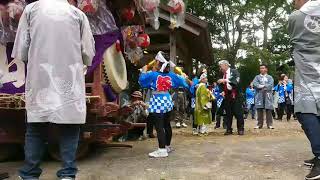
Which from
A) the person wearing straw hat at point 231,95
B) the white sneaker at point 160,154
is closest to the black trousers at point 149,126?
the person wearing straw hat at point 231,95

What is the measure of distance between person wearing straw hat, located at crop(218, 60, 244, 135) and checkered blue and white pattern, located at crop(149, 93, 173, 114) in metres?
4.04

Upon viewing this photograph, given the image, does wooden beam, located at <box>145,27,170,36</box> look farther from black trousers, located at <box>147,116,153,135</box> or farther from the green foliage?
the green foliage

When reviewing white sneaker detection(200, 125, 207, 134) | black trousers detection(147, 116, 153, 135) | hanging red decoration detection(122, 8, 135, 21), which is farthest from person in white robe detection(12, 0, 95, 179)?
white sneaker detection(200, 125, 207, 134)

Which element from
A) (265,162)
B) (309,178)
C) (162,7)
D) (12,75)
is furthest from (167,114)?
(162,7)

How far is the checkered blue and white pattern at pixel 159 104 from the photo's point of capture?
7359 millimetres

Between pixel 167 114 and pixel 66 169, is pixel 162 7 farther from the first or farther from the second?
pixel 66 169

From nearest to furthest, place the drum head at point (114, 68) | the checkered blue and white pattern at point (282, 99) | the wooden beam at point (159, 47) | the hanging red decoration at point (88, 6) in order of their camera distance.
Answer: the hanging red decoration at point (88, 6), the drum head at point (114, 68), the wooden beam at point (159, 47), the checkered blue and white pattern at point (282, 99)

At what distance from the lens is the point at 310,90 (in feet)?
17.3

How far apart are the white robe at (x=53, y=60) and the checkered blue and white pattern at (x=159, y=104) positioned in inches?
109

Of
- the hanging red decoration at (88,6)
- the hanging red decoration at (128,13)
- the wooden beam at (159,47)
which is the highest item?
the wooden beam at (159,47)

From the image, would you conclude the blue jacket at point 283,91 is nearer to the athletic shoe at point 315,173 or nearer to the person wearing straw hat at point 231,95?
the person wearing straw hat at point 231,95

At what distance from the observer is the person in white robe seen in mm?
4416

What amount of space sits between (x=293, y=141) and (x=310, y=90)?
14.0 feet

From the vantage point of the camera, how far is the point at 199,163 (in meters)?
6.60
